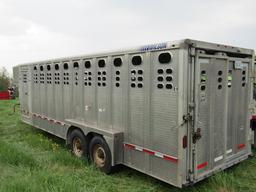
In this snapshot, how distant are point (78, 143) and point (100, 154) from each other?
1.03 meters

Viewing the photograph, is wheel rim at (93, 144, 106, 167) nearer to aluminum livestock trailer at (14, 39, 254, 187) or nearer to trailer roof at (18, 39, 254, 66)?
aluminum livestock trailer at (14, 39, 254, 187)

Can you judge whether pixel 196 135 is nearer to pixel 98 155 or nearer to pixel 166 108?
pixel 166 108

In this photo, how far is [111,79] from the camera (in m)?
5.04

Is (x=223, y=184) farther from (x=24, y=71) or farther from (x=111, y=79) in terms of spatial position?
(x=24, y=71)

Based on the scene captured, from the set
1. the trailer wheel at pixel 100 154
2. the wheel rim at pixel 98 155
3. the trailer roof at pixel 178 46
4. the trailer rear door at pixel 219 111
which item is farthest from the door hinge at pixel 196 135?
the wheel rim at pixel 98 155

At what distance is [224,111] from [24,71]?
24.1ft

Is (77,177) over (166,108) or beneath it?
beneath

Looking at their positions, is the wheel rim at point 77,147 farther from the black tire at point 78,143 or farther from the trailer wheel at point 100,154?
the trailer wheel at point 100,154

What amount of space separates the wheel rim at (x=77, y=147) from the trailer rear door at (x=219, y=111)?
3.11 m

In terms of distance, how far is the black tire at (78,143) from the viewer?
5.75 metres

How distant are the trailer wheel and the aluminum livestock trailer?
0.02 metres

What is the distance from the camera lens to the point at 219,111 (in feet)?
14.3

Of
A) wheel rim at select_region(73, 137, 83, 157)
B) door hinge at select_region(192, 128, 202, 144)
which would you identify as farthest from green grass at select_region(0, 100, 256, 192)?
door hinge at select_region(192, 128, 202, 144)

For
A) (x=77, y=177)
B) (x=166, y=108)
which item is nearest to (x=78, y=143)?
(x=77, y=177)
